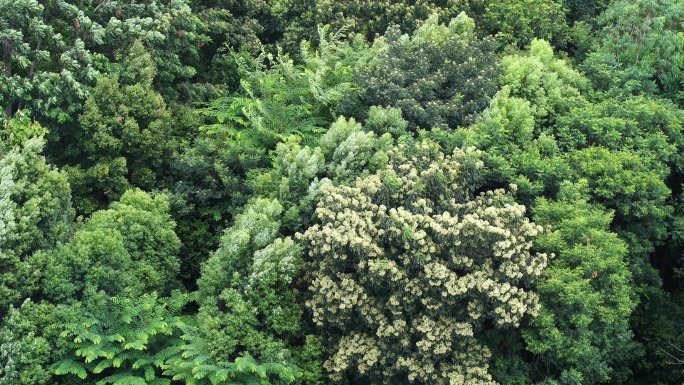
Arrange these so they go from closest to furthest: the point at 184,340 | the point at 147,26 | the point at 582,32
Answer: the point at 184,340 → the point at 147,26 → the point at 582,32

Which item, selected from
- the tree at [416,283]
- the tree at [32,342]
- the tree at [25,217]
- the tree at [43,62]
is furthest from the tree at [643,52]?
the tree at [32,342]

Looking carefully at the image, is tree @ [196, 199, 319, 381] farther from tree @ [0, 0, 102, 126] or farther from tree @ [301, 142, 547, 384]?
tree @ [0, 0, 102, 126]

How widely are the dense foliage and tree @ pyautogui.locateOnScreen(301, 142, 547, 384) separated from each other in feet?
0.17

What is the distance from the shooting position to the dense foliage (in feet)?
45.0

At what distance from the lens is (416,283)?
13.6 metres

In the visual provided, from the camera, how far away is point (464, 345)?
1376 cm

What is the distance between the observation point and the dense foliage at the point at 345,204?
45.0ft

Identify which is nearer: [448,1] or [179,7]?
[179,7]

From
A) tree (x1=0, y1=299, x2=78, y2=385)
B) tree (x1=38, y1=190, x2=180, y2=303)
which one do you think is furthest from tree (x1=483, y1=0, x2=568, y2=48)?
tree (x1=0, y1=299, x2=78, y2=385)

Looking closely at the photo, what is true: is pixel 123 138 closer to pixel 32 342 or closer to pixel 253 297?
pixel 32 342

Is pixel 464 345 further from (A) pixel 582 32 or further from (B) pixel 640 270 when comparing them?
(A) pixel 582 32

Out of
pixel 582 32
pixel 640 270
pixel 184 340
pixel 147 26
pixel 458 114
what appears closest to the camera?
pixel 184 340

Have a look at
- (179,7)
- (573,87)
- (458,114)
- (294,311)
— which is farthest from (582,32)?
(294,311)

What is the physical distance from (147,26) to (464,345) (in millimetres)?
11234
